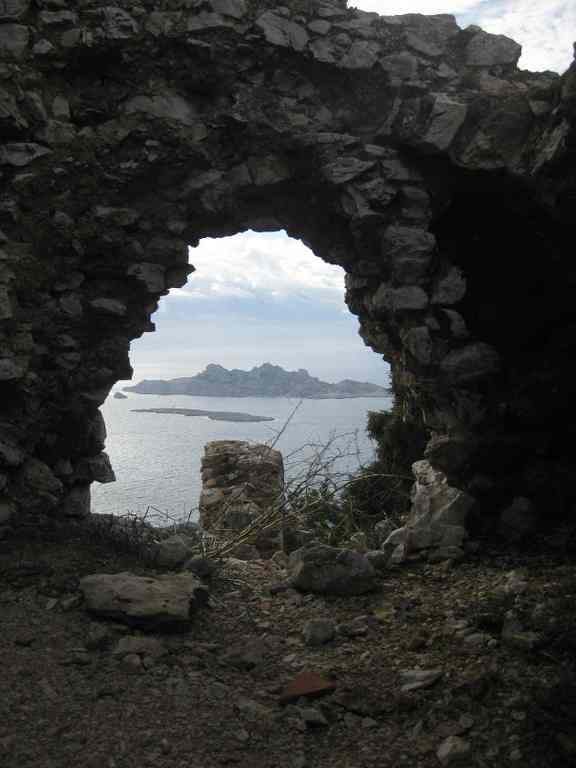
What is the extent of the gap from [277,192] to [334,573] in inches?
102

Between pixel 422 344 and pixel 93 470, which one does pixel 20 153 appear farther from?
pixel 422 344

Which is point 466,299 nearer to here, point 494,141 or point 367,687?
point 494,141

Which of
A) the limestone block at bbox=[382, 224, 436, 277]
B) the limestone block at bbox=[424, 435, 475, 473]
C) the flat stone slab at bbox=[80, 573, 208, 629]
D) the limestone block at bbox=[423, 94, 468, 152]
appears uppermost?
the limestone block at bbox=[423, 94, 468, 152]

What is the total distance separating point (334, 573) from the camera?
4215 mm

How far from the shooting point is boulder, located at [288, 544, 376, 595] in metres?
4.18

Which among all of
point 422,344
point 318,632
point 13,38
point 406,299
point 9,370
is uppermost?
point 13,38

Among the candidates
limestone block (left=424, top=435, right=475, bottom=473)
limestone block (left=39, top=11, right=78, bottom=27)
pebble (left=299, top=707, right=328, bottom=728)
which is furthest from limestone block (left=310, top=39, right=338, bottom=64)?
pebble (left=299, top=707, right=328, bottom=728)

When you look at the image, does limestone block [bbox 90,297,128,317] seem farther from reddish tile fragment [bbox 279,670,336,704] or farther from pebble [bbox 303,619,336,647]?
reddish tile fragment [bbox 279,670,336,704]

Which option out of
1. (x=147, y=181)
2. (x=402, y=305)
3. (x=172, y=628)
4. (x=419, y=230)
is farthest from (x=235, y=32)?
(x=172, y=628)

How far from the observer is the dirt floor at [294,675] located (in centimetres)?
268

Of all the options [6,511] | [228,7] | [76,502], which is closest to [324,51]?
[228,7]

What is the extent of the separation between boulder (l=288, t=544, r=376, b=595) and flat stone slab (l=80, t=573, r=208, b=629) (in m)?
0.67

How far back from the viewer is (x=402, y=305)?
4.64 m

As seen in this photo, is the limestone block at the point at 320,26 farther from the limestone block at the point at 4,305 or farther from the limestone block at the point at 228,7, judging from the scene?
the limestone block at the point at 4,305
